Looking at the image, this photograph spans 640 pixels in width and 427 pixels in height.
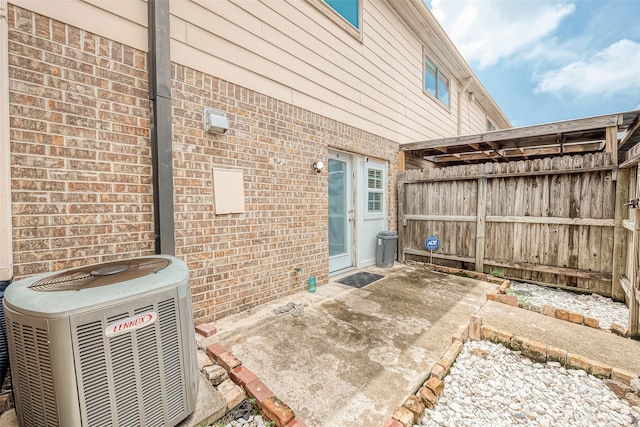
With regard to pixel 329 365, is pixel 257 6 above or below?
above

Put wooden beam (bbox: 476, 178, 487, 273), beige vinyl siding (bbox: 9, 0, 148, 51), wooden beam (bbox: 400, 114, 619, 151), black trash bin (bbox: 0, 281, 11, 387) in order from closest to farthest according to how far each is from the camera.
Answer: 1. black trash bin (bbox: 0, 281, 11, 387)
2. beige vinyl siding (bbox: 9, 0, 148, 51)
3. wooden beam (bbox: 400, 114, 619, 151)
4. wooden beam (bbox: 476, 178, 487, 273)

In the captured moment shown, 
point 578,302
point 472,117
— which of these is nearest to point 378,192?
point 578,302

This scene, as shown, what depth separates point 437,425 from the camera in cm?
166

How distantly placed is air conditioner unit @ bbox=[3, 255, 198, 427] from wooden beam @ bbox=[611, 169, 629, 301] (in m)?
5.46

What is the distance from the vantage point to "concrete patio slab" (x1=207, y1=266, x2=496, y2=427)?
182cm

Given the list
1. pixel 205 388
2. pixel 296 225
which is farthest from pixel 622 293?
pixel 205 388

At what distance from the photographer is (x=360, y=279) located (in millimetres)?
4527

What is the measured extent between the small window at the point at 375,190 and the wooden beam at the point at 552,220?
2.02m

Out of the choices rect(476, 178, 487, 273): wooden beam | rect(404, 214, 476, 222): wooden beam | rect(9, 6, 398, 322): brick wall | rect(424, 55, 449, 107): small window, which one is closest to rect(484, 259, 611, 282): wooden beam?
rect(476, 178, 487, 273): wooden beam

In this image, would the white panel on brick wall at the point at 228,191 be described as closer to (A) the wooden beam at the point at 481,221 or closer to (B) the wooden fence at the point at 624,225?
(A) the wooden beam at the point at 481,221

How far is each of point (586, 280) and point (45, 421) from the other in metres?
6.12

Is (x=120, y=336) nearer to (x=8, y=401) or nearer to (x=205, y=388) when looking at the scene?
(x=205, y=388)

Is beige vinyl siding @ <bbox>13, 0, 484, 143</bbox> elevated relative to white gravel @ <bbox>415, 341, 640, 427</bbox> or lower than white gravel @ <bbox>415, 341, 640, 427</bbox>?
elevated

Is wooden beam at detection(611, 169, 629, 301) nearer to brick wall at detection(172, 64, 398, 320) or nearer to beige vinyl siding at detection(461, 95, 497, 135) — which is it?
brick wall at detection(172, 64, 398, 320)
